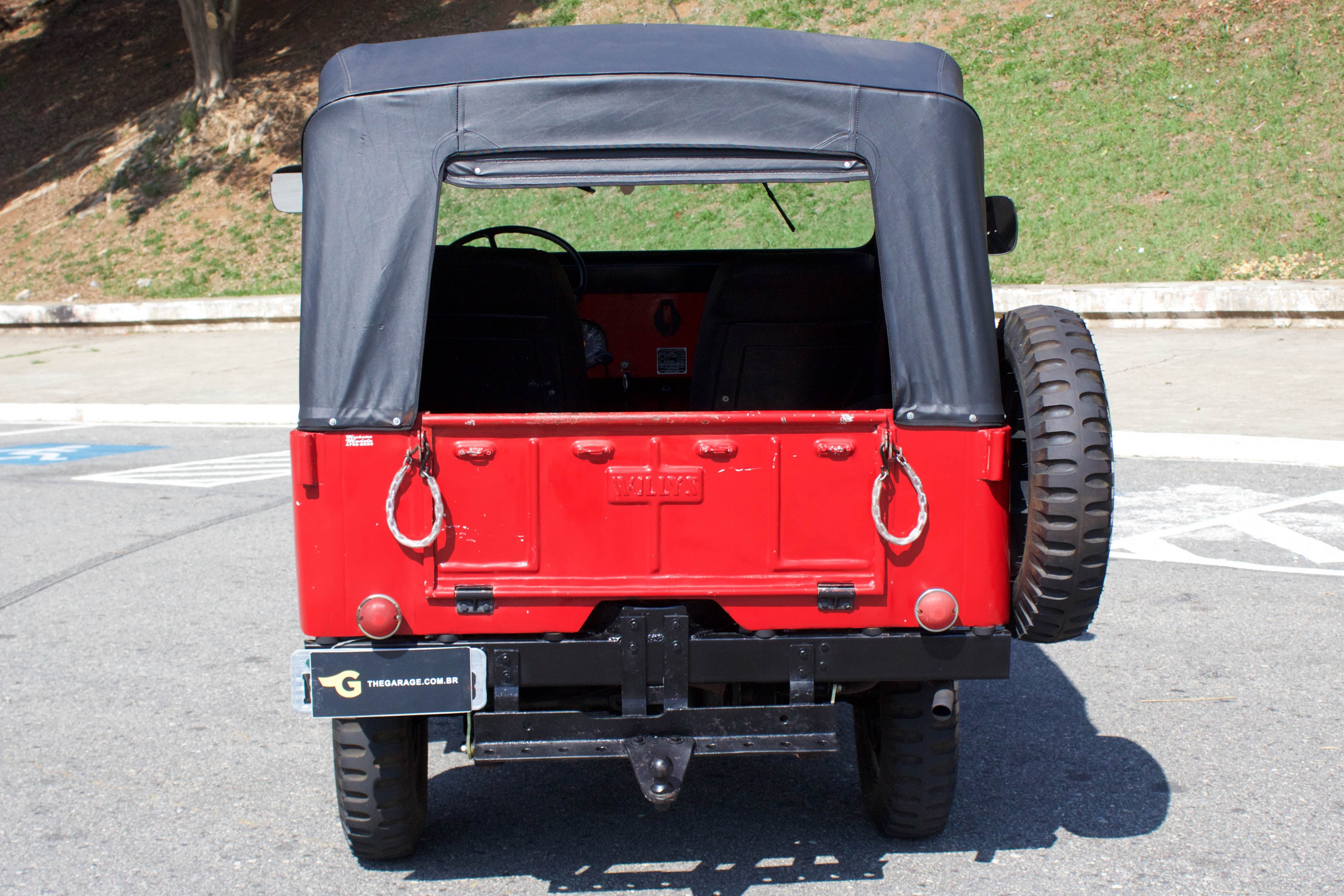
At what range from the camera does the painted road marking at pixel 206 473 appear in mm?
9289

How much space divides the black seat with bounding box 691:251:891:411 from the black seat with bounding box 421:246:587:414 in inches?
17.7

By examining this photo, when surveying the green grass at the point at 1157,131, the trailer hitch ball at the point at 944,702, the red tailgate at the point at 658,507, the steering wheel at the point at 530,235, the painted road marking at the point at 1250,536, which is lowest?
the painted road marking at the point at 1250,536

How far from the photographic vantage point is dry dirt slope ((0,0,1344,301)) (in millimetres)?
17422

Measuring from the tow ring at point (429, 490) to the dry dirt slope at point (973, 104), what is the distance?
590 inches

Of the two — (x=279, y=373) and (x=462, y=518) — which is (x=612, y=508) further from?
(x=279, y=373)

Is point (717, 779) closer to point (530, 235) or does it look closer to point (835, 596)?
point (835, 596)

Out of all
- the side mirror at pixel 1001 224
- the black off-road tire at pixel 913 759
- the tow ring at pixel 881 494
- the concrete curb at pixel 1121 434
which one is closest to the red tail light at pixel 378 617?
the tow ring at pixel 881 494

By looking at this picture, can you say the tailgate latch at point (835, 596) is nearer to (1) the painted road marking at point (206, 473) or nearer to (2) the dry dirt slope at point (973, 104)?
(1) the painted road marking at point (206, 473)

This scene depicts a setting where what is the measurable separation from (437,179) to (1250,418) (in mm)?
9073

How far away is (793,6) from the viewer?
24.2 metres

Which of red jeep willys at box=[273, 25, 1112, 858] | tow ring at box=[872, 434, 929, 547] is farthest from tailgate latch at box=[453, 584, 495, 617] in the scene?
tow ring at box=[872, 434, 929, 547]

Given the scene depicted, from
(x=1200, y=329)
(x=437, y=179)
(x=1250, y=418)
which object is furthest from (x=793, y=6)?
(x=437, y=179)

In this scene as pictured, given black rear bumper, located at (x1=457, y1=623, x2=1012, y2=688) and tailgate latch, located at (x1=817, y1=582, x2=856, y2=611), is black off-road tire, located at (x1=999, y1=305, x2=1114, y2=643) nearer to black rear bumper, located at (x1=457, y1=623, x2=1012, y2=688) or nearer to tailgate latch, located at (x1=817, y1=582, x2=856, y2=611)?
black rear bumper, located at (x1=457, y1=623, x2=1012, y2=688)

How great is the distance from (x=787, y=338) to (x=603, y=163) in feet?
3.16
